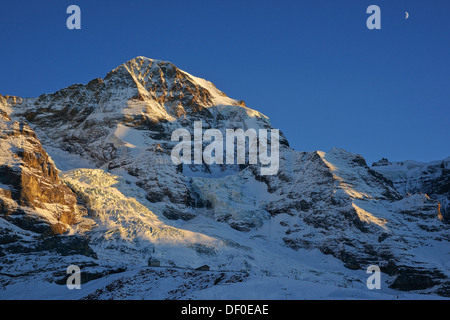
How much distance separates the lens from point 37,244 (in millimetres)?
136500

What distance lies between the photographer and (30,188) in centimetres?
15962

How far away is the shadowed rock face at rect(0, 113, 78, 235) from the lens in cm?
15025

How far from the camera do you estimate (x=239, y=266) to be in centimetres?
15125

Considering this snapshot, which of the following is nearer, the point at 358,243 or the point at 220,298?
the point at 220,298

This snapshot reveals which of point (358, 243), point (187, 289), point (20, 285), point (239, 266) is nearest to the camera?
point (187, 289)

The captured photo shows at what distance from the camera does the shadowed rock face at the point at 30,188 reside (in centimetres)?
15025

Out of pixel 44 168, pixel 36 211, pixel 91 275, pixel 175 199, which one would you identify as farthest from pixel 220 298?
pixel 175 199

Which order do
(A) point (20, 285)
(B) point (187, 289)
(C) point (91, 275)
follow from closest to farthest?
(B) point (187, 289) → (C) point (91, 275) → (A) point (20, 285)

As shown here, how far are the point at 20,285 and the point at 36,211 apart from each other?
175 feet

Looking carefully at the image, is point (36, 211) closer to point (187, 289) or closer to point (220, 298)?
point (187, 289)
